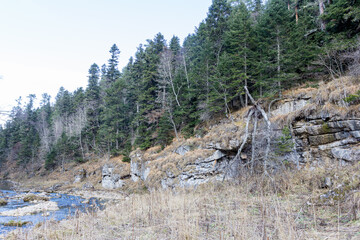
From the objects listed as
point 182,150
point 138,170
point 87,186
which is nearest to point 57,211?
point 138,170

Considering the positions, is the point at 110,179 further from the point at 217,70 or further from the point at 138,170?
the point at 217,70

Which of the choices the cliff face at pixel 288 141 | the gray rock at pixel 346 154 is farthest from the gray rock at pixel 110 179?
the gray rock at pixel 346 154

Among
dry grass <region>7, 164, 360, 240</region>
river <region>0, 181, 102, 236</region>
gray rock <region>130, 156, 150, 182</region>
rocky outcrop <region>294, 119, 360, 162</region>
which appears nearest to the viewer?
dry grass <region>7, 164, 360, 240</region>

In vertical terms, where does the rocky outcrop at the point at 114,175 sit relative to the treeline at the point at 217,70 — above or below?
below

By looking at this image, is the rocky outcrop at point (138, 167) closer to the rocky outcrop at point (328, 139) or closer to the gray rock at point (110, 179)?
the gray rock at point (110, 179)

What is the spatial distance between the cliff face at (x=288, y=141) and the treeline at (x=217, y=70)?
1747 mm

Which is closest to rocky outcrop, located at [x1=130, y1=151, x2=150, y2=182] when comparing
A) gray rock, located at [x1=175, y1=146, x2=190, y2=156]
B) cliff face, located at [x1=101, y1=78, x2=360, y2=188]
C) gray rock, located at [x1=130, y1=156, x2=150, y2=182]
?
gray rock, located at [x1=130, y1=156, x2=150, y2=182]

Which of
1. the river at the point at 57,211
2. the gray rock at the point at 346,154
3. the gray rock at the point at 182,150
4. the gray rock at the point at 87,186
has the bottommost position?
the gray rock at the point at 87,186

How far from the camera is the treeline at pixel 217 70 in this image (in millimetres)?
12195

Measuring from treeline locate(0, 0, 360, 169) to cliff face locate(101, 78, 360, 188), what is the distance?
1747 millimetres

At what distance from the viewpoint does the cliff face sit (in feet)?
25.6

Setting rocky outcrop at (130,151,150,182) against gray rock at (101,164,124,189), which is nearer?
rocky outcrop at (130,151,150,182)

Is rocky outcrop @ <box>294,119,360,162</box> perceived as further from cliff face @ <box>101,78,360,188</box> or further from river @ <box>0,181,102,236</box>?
river @ <box>0,181,102,236</box>

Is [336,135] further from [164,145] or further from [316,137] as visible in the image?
[164,145]
